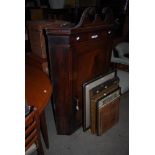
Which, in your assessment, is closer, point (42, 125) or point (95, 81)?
point (42, 125)

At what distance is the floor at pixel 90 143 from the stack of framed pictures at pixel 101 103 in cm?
7

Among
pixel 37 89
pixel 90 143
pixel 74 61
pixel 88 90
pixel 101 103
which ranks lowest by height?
pixel 90 143

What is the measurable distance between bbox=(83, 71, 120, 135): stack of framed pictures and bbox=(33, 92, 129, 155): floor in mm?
67

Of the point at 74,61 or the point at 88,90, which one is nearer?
the point at 74,61

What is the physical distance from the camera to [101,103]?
1847 millimetres

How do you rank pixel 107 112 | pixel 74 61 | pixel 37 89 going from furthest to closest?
pixel 107 112 → pixel 74 61 → pixel 37 89

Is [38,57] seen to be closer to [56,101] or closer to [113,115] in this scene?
[56,101]

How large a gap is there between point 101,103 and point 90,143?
13.8 inches

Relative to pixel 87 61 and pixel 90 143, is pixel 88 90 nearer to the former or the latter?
pixel 87 61

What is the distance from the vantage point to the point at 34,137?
121 cm

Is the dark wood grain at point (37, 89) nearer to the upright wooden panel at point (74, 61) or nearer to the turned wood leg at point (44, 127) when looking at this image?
the turned wood leg at point (44, 127)

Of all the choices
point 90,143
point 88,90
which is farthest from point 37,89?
point 90,143
